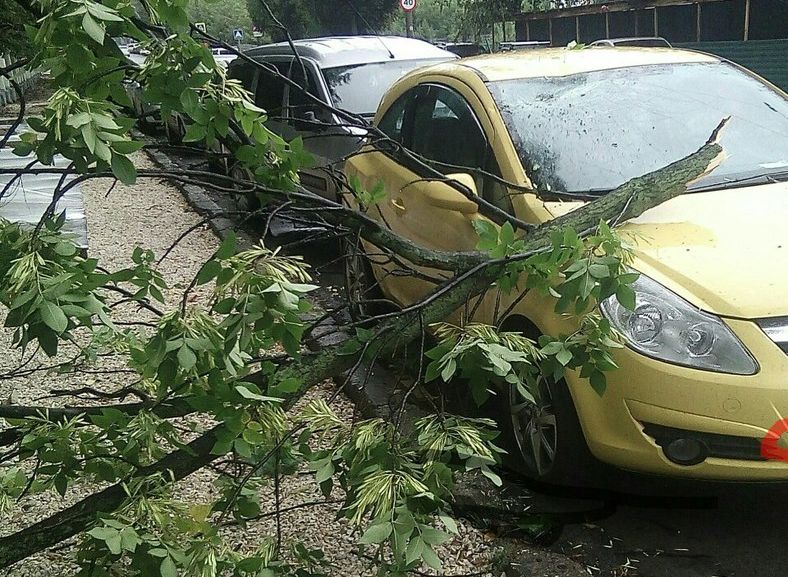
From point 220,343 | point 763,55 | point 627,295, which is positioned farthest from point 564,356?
point 763,55

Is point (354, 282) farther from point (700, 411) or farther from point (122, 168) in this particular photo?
point (122, 168)

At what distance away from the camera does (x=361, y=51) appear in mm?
8969

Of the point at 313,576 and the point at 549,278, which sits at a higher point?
the point at 549,278

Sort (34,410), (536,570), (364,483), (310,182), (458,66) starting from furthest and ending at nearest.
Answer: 1. (310,182)
2. (458,66)
3. (536,570)
4. (34,410)
5. (364,483)

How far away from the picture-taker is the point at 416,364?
311 cm

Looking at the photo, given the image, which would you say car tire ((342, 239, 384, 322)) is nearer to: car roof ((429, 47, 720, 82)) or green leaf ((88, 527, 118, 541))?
green leaf ((88, 527, 118, 541))

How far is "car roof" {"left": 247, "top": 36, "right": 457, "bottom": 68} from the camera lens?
8.77 metres

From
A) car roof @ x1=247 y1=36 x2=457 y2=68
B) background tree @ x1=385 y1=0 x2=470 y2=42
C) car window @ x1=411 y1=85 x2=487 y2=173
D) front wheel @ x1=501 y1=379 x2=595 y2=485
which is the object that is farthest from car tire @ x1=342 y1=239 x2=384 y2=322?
background tree @ x1=385 y1=0 x2=470 y2=42

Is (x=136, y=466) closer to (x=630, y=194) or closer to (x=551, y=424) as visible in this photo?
(x=551, y=424)

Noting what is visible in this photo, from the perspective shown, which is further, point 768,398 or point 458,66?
point 458,66

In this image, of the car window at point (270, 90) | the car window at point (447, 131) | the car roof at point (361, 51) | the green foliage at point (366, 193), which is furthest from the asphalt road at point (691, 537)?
the car roof at point (361, 51)

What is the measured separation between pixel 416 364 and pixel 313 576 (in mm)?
764

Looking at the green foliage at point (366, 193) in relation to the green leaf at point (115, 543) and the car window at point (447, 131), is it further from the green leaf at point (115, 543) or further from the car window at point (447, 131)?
the green leaf at point (115, 543)

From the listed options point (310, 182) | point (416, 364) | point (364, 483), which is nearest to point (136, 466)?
point (364, 483)
